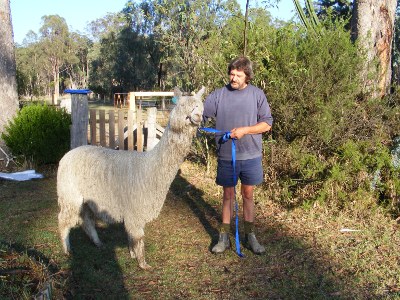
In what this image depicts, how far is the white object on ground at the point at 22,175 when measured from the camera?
8003mm

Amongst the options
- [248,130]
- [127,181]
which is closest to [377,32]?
[248,130]

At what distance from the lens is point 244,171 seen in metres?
4.39

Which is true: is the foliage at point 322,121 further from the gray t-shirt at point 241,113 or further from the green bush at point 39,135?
the green bush at point 39,135

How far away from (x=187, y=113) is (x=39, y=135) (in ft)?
20.2

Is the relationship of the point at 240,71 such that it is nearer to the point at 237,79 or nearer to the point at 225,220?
the point at 237,79

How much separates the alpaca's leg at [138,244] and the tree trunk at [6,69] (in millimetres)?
6626

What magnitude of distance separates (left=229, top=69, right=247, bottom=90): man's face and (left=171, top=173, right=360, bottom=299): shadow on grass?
1962 millimetres

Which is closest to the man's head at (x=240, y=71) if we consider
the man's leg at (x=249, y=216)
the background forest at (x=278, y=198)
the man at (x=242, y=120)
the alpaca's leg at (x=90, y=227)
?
the man at (x=242, y=120)

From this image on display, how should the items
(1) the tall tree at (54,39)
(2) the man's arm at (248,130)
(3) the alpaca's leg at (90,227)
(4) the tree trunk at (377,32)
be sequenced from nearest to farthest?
(2) the man's arm at (248,130) → (3) the alpaca's leg at (90,227) → (4) the tree trunk at (377,32) → (1) the tall tree at (54,39)

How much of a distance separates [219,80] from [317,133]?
208 centimetres

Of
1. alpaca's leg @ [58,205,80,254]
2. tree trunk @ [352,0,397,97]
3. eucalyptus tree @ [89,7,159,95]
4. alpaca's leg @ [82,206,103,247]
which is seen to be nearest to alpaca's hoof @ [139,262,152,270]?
alpaca's leg @ [82,206,103,247]

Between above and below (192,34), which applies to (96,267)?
below

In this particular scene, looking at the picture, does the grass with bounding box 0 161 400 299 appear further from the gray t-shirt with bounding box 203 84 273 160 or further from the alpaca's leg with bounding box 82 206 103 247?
the gray t-shirt with bounding box 203 84 273 160

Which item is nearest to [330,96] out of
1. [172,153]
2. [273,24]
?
[273,24]
